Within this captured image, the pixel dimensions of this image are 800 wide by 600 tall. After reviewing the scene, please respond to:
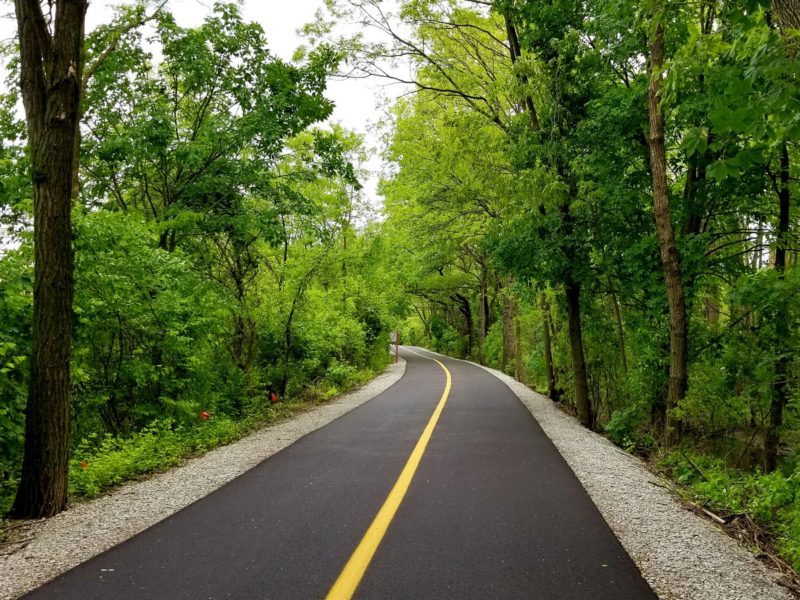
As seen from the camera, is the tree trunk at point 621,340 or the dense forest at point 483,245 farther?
Answer: the tree trunk at point 621,340

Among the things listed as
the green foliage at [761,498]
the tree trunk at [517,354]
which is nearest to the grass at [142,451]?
the green foliage at [761,498]

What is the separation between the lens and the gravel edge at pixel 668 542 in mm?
3254

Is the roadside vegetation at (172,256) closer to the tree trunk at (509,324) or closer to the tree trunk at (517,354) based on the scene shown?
the tree trunk at (517,354)

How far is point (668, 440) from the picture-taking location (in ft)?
26.7

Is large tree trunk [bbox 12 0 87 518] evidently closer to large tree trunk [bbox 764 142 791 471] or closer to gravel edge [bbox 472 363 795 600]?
gravel edge [bbox 472 363 795 600]

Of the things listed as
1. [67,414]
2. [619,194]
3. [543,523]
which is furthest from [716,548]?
[619,194]

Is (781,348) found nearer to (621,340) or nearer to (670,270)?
(670,270)

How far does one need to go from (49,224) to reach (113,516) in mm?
3068

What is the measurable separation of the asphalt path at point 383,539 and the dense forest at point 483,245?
1.71m

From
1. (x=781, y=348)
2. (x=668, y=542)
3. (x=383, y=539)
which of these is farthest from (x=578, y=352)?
(x=383, y=539)

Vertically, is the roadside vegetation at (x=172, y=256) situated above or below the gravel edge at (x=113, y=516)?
above

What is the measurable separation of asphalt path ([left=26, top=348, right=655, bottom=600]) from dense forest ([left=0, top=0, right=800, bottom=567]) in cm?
171

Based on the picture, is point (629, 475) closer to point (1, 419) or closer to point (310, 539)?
point (310, 539)

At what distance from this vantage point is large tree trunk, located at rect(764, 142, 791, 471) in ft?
24.7
